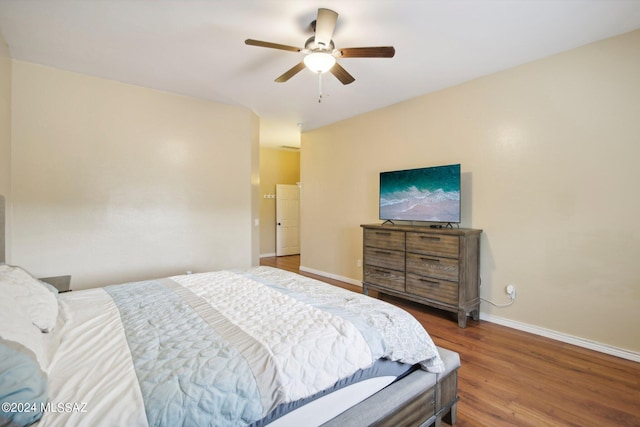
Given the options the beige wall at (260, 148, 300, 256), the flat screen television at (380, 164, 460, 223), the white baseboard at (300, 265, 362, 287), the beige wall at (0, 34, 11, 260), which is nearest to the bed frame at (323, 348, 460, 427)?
the flat screen television at (380, 164, 460, 223)

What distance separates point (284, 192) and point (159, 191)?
409 cm

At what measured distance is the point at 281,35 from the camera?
2.51m

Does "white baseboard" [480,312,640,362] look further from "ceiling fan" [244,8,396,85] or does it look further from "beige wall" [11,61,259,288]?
"beige wall" [11,61,259,288]

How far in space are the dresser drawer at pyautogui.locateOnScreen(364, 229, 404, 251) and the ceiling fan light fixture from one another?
2.05 m

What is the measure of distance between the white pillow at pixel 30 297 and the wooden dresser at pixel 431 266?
10.2 feet

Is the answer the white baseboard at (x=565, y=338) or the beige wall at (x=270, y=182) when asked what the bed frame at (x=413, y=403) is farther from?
the beige wall at (x=270, y=182)

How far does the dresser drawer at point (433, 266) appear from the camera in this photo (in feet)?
10.1

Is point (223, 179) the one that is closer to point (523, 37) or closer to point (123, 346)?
point (123, 346)

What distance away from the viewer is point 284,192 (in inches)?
301

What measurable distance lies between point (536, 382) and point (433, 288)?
A: 1.23 meters

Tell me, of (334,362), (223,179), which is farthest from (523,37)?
(223,179)

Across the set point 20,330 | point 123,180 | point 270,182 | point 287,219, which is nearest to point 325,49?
point 20,330

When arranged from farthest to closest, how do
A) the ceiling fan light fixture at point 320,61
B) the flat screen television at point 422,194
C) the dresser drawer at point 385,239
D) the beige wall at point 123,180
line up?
1. the dresser drawer at point 385,239
2. the flat screen television at point 422,194
3. the beige wall at point 123,180
4. the ceiling fan light fixture at point 320,61

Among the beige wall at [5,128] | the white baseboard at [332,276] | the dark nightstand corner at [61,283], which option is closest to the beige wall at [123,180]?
the beige wall at [5,128]
